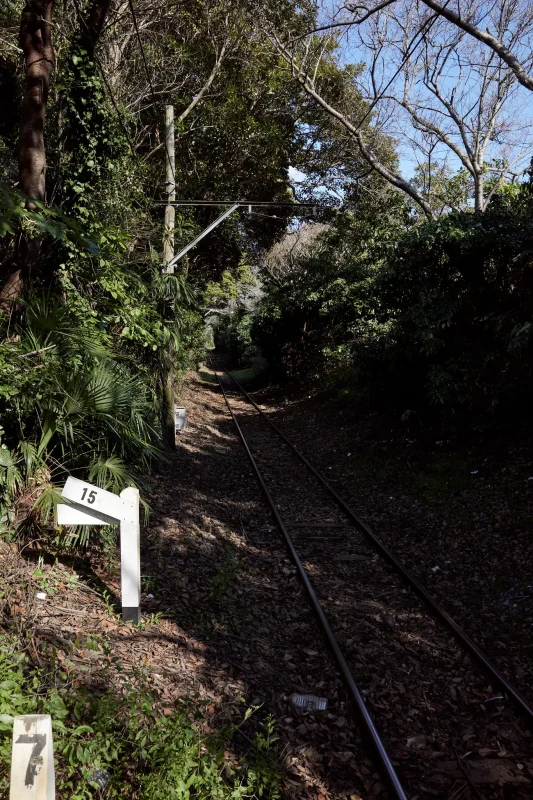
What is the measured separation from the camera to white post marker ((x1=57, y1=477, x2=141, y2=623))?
4.40 meters

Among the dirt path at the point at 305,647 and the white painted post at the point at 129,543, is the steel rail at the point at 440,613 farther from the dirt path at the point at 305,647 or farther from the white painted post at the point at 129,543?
the white painted post at the point at 129,543

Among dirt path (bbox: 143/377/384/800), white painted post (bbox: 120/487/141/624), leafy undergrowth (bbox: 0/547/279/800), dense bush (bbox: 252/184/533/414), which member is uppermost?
dense bush (bbox: 252/184/533/414)

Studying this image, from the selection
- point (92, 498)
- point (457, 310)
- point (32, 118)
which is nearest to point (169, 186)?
point (32, 118)

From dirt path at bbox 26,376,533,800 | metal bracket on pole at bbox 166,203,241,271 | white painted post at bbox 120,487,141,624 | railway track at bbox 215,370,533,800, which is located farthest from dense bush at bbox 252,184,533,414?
white painted post at bbox 120,487,141,624

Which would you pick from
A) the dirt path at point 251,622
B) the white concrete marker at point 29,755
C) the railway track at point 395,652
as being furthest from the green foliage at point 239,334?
the white concrete marker at point 29,755

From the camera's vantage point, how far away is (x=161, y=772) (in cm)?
300

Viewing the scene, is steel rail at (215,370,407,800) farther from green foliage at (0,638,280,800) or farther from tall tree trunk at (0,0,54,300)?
tall tree trunk at (0,0,54,300)

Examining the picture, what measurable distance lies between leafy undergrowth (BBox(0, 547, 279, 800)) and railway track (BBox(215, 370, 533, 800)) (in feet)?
3.19

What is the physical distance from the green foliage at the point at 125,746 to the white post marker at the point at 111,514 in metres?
0.94

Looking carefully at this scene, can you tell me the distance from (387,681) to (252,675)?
1.18 m

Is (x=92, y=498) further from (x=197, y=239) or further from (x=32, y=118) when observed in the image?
(x=197, y=239)

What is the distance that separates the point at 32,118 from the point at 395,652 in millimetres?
7059

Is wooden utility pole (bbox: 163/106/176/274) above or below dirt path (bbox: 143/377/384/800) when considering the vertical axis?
above

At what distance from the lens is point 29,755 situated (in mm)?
2064
